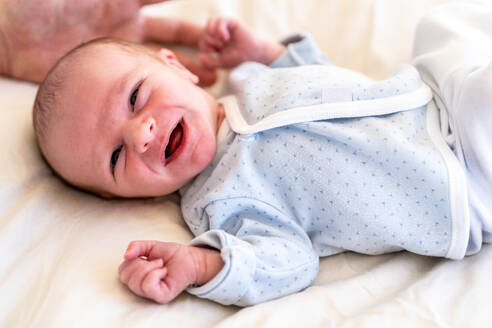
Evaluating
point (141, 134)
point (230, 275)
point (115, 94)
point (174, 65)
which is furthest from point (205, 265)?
point (174, 65)

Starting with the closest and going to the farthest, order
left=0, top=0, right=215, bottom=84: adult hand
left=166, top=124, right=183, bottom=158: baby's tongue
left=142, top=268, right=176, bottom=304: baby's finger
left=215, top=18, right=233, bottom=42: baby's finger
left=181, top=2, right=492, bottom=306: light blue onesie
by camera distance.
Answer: left=142, top=268, right=176, bottom=304: baby's finger
left=181, top=2, right=492, bottom=306: light blue onesie
left=166, top=124, right=183, bottom=158: baby's tongue
left=0, top=0, right=215, bottom=84: adult hand
left=215, top=18, right=233, bottom=42: baby's finger

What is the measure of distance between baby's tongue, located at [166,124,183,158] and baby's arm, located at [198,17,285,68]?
0.41 metres

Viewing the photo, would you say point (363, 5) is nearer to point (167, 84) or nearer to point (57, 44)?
point (167, 84)

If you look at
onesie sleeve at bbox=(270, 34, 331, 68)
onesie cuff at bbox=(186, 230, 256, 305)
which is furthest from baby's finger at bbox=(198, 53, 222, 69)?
onesie cuff at bbox=(186, 230, 256, 305)

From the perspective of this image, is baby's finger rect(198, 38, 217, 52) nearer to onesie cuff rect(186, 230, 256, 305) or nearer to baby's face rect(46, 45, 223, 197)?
baby's face rect(46, 45, 223, 197)

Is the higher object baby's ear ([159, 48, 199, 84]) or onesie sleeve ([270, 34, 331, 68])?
baby's ear ([159, 48, 199, 84])

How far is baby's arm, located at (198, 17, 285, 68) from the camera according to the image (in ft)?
4.26

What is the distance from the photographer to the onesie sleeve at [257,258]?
30.5 inches

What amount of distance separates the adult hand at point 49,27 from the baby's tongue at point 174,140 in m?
0.42

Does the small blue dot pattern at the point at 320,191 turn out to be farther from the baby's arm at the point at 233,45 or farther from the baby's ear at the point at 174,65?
the baby's arm at the point at 233,45

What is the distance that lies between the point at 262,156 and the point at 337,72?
0.84ft

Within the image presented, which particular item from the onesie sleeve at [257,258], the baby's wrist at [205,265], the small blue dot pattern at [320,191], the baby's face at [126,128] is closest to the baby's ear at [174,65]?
the baby's face at [126,128]

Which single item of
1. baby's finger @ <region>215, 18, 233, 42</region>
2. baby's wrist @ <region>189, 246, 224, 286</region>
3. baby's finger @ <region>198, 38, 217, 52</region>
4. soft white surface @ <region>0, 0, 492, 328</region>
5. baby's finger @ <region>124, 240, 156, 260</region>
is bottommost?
soft white surface @ <region>0, 0, 492, 328</region>

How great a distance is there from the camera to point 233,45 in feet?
4.35
